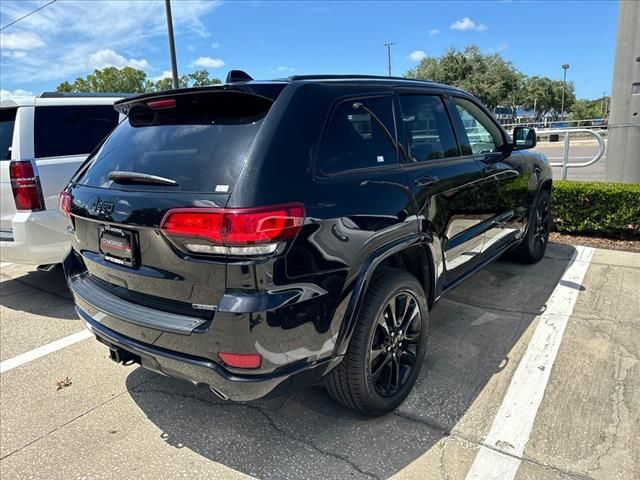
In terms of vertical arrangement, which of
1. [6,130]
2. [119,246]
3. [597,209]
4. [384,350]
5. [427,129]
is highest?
[6,130]

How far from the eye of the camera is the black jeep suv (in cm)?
199

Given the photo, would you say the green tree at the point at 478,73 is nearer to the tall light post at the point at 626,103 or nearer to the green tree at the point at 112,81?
the green tree at the point at 112,81

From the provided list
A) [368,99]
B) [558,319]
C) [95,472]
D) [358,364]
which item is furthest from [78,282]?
[558,319]

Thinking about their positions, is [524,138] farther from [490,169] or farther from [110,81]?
[110,81]

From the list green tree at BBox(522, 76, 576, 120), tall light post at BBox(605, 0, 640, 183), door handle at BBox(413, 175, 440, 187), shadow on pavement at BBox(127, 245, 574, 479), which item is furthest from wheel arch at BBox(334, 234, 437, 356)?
green tree at BBox(522, 76, 576, 120)

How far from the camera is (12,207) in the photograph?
416cm

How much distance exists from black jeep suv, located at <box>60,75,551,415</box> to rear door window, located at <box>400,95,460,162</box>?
18 mm

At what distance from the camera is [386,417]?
2.70m

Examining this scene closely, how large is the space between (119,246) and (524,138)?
3.66m

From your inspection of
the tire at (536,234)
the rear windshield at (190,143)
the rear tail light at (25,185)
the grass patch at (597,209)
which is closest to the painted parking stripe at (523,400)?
the tire at (536,234)

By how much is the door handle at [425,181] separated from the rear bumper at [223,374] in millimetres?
1203

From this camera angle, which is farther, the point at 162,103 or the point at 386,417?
the point at 386,417

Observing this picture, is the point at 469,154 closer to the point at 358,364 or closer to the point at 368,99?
the point at 368,99

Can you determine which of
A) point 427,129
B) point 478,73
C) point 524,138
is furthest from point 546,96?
point 427,129
